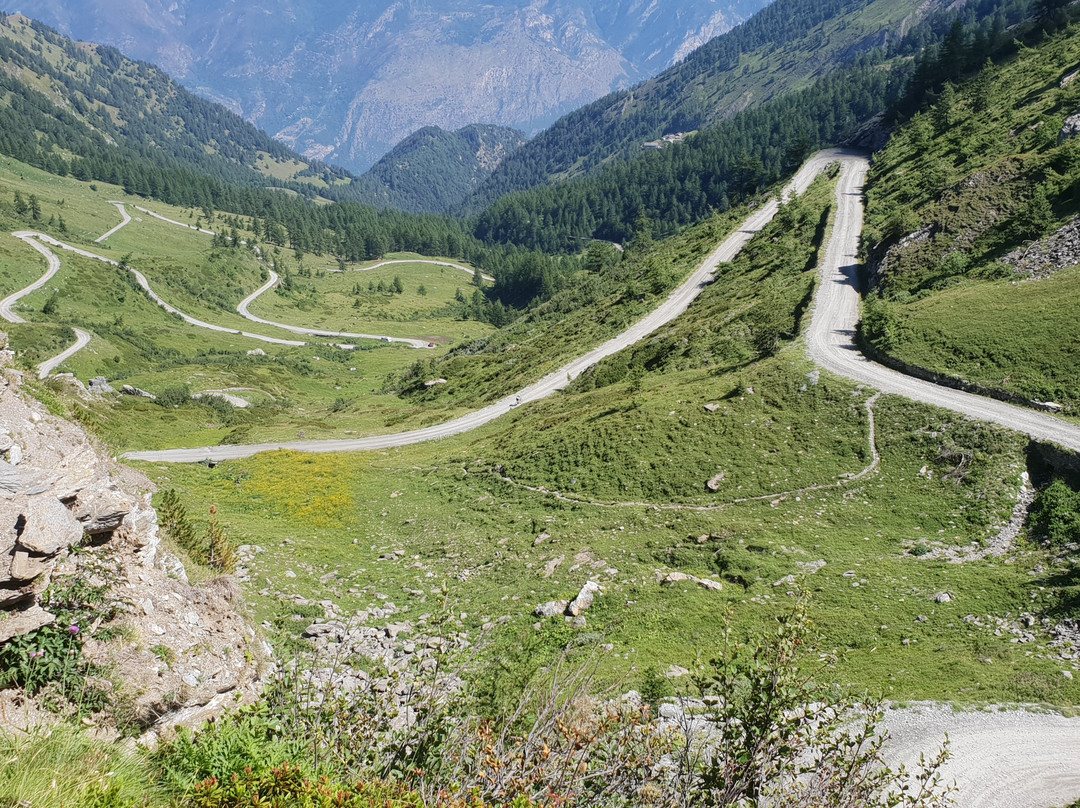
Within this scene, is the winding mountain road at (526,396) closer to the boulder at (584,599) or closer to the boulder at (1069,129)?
the boulder at (584,599)

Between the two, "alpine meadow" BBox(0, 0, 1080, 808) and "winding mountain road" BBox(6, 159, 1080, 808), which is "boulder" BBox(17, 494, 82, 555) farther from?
"winding mountain road" BBox(6, 159, 1080, 808)

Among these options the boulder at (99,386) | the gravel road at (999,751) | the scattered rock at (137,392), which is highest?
the scattered rock at (137,392)

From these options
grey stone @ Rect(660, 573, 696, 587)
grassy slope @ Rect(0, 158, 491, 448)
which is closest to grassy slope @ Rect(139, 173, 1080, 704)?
grey stone @ Rect(660, 573, 696, 587)

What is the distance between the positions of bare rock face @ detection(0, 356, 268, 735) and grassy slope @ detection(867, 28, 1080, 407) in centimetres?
3747

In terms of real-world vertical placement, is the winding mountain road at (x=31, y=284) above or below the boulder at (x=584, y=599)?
above

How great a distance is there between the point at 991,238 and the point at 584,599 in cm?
4922

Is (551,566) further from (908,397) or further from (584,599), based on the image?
(908,397)

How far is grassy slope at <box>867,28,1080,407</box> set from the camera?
31094mm

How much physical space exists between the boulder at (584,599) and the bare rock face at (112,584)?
9918 mm

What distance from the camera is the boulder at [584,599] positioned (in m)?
19.3

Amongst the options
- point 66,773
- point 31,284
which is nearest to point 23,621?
point 66,773

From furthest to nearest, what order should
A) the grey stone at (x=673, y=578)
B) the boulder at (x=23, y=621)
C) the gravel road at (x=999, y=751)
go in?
1. the grey stone at (x=673, y=578)
2. the gravel road at (x=999, y=751)
3. the boulder at (x=23, y=621)

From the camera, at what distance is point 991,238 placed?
149 ft

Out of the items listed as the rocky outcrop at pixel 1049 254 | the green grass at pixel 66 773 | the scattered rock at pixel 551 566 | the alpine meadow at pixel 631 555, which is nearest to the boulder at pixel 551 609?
the alpine meadow at pixel 631 555
